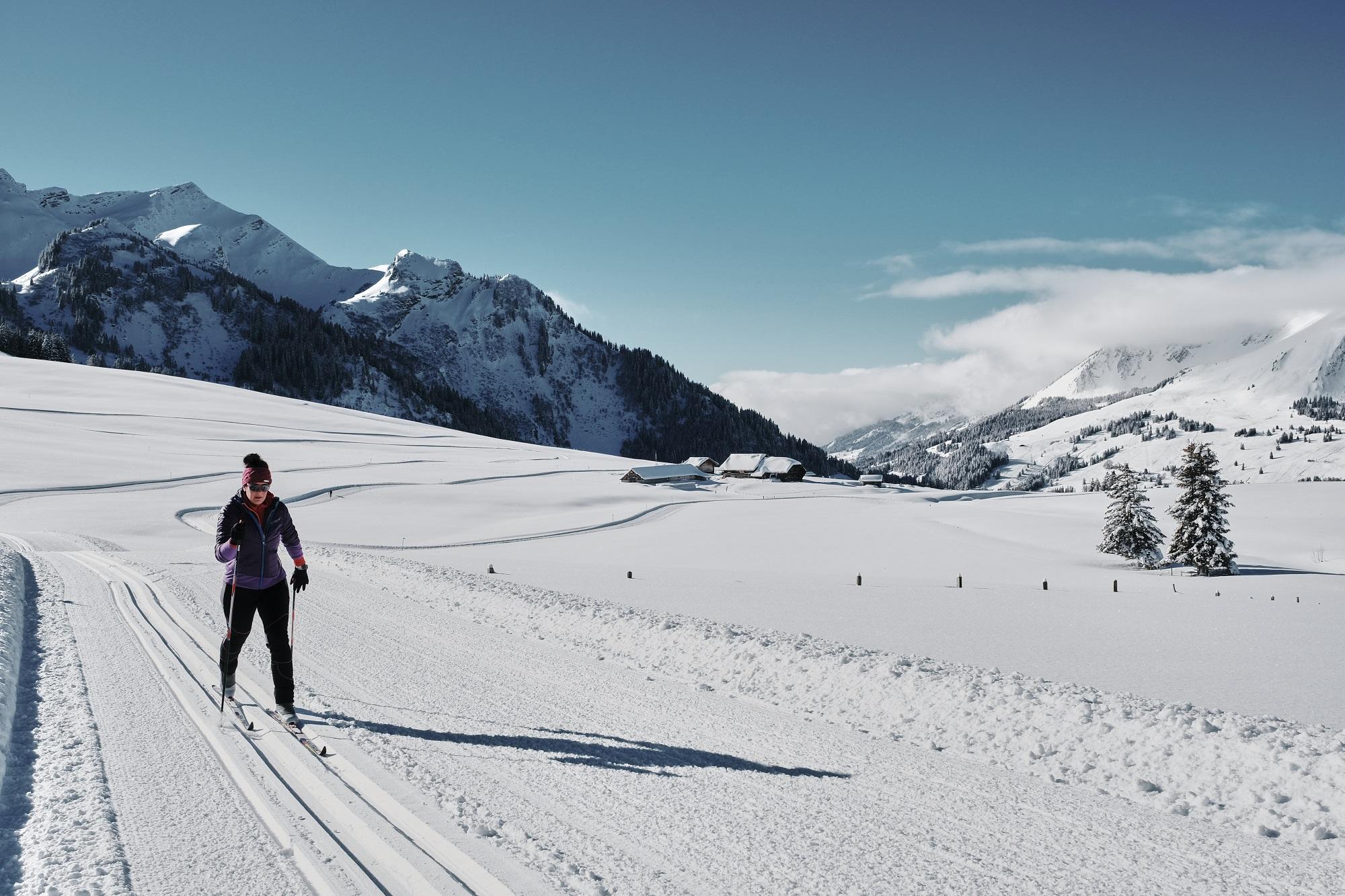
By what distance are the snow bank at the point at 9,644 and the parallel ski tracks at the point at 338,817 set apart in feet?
4.65

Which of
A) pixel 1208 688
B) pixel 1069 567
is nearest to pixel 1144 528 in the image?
pixel 1069 567

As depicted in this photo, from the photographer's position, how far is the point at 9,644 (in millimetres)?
9562

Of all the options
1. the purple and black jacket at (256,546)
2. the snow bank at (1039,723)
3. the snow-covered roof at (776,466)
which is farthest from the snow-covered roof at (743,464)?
the purple and black jacket at (256,546)

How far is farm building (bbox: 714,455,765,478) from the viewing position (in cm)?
11481

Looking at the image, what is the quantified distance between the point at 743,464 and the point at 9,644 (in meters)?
109

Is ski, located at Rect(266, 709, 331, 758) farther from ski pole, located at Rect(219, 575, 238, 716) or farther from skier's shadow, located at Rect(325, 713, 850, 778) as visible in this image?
ski pole, located at Rect(219, 575, 238, 716)

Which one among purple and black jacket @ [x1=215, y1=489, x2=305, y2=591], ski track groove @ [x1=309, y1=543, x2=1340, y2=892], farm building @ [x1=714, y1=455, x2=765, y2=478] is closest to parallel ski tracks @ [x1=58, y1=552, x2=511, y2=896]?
purple and black jacket @ [x1=215, y1=489, x2=305, y2=591]

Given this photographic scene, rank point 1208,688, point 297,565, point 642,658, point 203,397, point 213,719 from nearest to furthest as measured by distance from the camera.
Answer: point 213,719 < point 297,565 < point 1208,688 < point 642,658 < point 203,397

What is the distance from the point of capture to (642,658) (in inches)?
437

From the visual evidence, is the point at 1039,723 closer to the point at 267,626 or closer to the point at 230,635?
the point at 267,626

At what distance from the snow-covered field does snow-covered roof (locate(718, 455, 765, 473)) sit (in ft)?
307

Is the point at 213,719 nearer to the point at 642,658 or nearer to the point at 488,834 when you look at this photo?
the point at 488,834

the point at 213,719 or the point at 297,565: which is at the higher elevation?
the point at 297,565

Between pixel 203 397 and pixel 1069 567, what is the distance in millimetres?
116567
